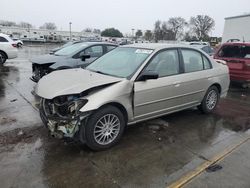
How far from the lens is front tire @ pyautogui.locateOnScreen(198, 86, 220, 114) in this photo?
561 cm

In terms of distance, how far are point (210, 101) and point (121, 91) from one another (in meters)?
2.82

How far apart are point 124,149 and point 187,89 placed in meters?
1.94

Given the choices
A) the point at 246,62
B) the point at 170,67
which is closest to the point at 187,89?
the point at 170,67

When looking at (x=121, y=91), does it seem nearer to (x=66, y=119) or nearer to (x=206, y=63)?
(x=66, y=119)

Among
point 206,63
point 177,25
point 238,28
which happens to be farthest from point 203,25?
point 206,63

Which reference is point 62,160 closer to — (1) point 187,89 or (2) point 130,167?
(2) point 130,167

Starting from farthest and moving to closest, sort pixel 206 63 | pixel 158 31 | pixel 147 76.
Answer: pixel 158 31 < pixel 206 63 < pixel 147 76

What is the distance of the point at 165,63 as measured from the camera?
4672 millimetres

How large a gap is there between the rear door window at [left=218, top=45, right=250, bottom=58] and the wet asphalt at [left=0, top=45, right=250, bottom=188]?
3.59 meters

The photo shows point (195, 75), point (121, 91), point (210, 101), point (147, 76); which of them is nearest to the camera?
point (121, 91)

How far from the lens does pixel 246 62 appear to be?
8.02 m

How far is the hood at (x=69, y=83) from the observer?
11.7 feet

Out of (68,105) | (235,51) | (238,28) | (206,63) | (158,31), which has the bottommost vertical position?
(68,105)

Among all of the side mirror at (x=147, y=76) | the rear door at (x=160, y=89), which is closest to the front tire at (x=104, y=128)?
the rear door at (x=160, y=89)
